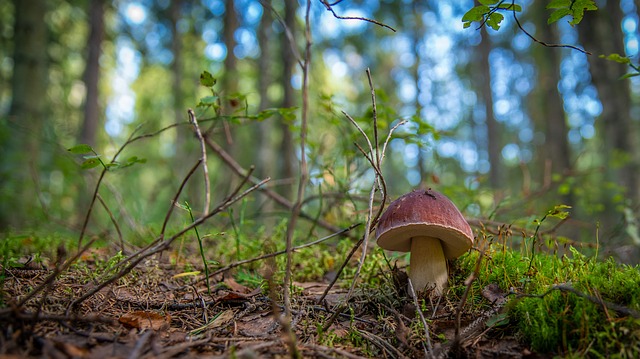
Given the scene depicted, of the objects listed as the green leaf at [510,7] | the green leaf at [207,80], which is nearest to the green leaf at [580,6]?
the green leaf at [510,7]

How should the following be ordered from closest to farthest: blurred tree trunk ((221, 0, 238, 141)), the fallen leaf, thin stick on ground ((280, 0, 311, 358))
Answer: thin stick on ground ((280, 0, 311, 358)) < the fallen leaf < blurred tree trunk ((221, 0, 238, 141))

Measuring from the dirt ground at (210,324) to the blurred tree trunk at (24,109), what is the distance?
4443 mm

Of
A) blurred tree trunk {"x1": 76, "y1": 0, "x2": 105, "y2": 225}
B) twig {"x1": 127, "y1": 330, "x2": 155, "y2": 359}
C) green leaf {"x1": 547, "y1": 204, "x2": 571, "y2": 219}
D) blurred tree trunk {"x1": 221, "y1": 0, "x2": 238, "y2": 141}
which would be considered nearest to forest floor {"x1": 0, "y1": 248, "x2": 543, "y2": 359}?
twig {"x1": 127, "y1": 330, "x2": 155, "y2": 359}

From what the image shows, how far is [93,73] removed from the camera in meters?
7.68

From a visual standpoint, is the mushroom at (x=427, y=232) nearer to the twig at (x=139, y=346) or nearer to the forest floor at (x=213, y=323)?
the forest floor at (x=213, y=323)

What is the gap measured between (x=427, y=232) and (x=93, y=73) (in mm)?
8172

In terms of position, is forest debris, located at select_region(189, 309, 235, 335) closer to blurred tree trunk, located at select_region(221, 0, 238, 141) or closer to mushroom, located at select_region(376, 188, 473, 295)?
mushroom, located at select_region(376, 188, 473, 295)

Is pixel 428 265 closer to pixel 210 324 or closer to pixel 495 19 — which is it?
pixel 210 324

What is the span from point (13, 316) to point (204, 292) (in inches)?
44.7

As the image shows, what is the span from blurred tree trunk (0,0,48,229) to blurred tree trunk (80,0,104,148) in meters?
1.17

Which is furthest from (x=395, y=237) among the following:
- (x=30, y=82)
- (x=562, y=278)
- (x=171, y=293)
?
(x=30, y=82)

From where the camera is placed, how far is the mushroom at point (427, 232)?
6.56 feet

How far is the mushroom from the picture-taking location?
A: 1998 mm

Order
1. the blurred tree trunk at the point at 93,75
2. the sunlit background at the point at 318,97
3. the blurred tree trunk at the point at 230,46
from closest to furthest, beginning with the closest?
the sunlit background at the point at 318,97 → the blurred tree trunk at the point at 93,75 → the blurred tree trunk at the point at 230,46
